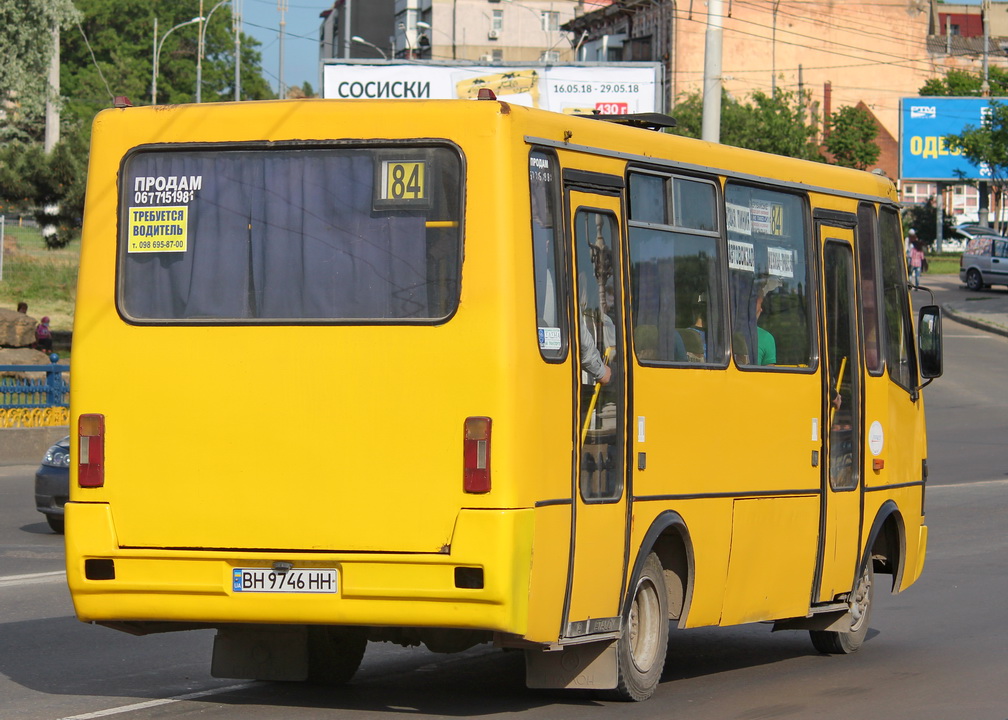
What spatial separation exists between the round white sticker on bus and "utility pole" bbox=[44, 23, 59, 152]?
30.1 meters

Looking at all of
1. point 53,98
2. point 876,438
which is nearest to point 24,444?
point 876,438

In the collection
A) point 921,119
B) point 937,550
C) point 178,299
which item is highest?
Answer: point 921,119

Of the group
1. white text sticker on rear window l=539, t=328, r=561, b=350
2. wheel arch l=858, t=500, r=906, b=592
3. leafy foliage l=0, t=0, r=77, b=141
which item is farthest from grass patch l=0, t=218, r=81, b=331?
white text sticker on rear window l=539, t=328, r=561, b=350

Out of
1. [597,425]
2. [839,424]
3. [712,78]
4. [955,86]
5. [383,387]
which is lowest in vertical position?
[839,424]

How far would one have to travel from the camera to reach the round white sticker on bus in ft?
33.4

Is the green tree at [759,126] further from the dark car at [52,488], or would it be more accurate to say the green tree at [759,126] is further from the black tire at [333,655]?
the black tire at [333,655]

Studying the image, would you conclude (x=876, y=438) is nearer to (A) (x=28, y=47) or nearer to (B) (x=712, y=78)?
(B) (x=712, y=78)

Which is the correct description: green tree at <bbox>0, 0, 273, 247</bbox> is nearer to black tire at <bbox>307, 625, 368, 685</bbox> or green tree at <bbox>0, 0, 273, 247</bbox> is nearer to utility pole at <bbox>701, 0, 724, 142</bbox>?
utility pole at <bbox>701, 0, 724, 142</bbox>

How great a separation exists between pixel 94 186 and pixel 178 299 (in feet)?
2.31

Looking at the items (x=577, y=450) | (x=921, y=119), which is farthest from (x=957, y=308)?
(x=577, y=450)

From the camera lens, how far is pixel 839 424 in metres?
9.80

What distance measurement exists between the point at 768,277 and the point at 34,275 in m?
36.0

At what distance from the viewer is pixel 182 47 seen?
110188 millimetres

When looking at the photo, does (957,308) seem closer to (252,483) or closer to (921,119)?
(921,119)
